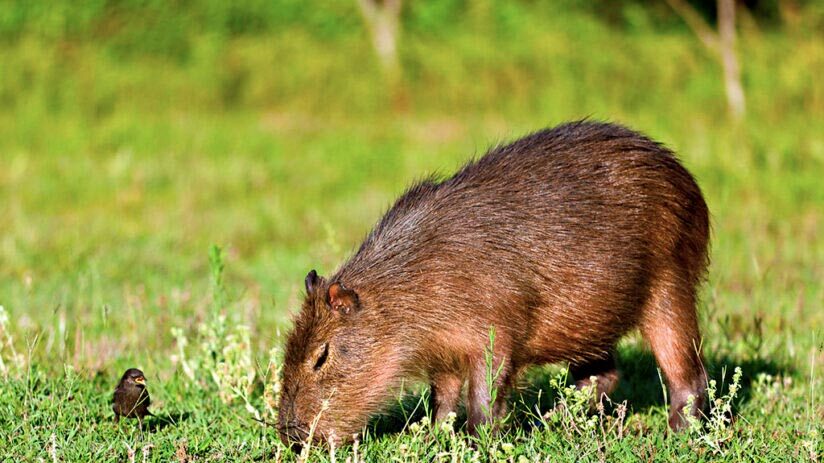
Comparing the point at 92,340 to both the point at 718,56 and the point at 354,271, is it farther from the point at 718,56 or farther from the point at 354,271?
the point at 718,56

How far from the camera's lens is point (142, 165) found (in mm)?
11391

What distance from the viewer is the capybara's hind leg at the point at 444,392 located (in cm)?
476

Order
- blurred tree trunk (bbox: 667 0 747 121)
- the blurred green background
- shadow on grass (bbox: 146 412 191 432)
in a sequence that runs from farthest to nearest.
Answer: blurred tree trunk (bbox: 667 0 747 121) < the blurred green background < shadow on grass (bbox: 146 412 191 432)

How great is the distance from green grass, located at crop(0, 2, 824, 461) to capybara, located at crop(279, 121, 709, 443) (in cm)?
20

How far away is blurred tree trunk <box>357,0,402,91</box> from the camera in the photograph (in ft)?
47.1

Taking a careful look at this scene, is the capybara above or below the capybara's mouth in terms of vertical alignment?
above

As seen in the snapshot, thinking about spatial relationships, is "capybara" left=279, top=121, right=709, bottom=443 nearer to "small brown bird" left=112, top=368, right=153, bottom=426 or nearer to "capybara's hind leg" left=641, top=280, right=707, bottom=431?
"capybara's hind leg" left=641, top=280, right=707, bottom=431

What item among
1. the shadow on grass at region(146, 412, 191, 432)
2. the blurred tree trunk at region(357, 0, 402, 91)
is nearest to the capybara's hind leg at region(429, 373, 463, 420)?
the shadow on grass at region(146, 412, 191, 432)

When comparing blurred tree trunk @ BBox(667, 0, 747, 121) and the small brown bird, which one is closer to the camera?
the small brown bird

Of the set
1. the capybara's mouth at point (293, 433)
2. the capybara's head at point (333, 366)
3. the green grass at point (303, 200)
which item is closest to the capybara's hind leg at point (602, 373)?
the green grass at point (303, 200)

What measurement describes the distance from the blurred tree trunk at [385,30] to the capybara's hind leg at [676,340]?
9.52m

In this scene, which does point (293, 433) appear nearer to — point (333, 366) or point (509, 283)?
point (333, 366)

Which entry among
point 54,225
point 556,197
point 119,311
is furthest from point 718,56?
point 556,197

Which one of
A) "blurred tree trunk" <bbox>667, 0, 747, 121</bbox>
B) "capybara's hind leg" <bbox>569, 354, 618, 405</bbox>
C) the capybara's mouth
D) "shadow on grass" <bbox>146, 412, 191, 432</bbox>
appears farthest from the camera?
"blurred tree trunk" <bbox>667, 0, 747, 121</bbox>
